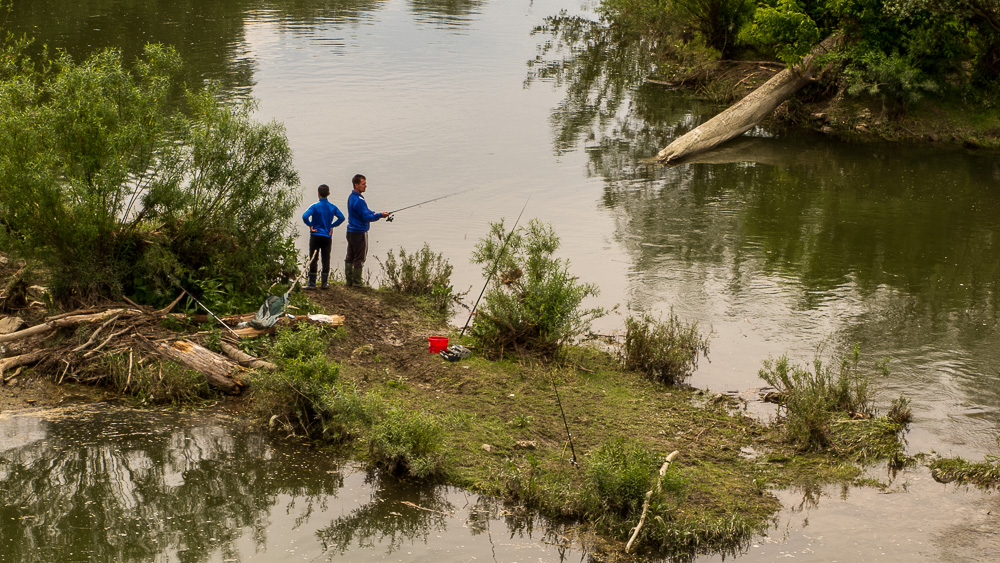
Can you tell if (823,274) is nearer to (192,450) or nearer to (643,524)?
(643,524)

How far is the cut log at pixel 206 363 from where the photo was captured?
365 inches

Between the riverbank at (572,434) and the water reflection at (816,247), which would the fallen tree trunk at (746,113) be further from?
the riverbank at (572,434)

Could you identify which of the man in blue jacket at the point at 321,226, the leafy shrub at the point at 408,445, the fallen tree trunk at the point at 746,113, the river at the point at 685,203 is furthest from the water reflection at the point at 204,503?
the fallen tree trunk at the point at 746,113

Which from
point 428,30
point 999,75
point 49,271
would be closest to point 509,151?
point 49,271

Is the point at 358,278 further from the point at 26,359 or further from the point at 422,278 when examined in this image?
the point at 26,359

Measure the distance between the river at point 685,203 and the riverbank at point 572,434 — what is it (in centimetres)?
50

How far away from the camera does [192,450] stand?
828 cm

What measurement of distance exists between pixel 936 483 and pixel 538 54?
82.3 ft

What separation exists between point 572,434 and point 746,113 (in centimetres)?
1512

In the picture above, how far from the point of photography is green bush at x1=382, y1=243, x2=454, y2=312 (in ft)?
41.2

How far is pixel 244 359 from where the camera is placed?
31.6 ft

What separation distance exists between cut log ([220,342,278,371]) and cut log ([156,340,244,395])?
6.5 inches

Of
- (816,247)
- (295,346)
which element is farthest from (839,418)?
(816,247)

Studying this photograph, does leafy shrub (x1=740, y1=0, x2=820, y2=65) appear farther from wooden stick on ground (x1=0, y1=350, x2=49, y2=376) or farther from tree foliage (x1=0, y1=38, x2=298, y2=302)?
wooden stick on ground (x1=0, y1=350, x2=49, y2=376)
